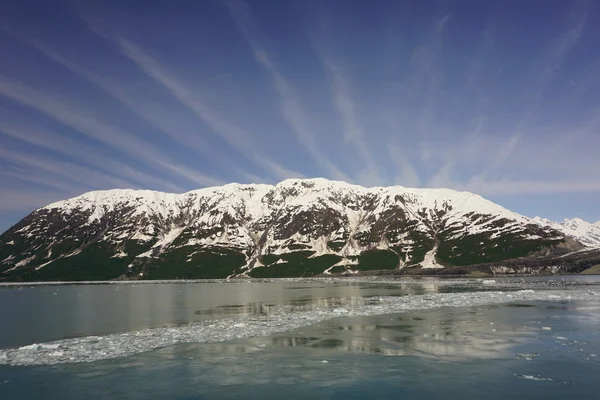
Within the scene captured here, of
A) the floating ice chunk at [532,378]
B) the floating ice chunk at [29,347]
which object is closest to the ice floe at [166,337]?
the floating ice chunk at [29,347]

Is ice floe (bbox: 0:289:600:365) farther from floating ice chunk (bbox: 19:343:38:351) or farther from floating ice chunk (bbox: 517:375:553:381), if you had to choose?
floating ice chunk (bbox: 517:375:553:381)

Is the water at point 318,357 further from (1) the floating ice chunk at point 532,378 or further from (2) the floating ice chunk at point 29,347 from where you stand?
(2) the floating ice chunk at point 29,347

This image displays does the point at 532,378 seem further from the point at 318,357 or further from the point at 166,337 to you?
the point at 166,337

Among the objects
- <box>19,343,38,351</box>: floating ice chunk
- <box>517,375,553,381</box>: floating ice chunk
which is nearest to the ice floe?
<box>19,343,38,351</box>: floating ice chunk

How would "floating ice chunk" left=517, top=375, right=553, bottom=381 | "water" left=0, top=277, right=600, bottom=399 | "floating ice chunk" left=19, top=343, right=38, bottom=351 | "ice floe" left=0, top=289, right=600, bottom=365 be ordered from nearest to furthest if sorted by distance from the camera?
1. "water" left=0, top=277, right=600, bottom=399
2. "floating ice chunk" left=517, top=375, right=553, bottom=381
3. "ice floe" left=0, top=289, right=600, bottom=365
4. "floating ice chunk" left=19, top=343, right=38, bottom=351

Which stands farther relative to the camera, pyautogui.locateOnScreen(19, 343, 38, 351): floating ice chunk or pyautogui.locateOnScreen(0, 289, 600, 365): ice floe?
pyautogui.locateOnScreen(19, 343, 38, 351): floating ice chunk

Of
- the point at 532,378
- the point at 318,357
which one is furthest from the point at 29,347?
the point at 532,378

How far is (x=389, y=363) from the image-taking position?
96.1 ft

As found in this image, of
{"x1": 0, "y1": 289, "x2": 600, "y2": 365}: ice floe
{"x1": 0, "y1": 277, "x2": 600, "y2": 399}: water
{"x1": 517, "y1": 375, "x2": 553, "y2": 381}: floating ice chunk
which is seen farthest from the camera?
{"x1": 0, "y1": 289, "x2": 600, "y2": 365}: ice floe

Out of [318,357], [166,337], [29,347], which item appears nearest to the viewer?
[318,357]

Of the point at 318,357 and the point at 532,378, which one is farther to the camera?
the point at 318,357

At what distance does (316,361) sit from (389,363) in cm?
500

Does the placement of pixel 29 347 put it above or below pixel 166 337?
above

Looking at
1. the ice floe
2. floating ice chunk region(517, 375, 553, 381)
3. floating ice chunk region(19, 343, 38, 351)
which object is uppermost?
floating ice chunk region(19, 343, 38, 351)
